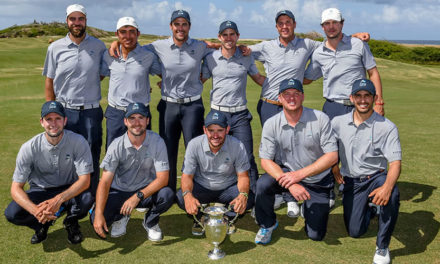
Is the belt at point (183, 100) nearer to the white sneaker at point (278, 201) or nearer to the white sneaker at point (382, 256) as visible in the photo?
the white sneaker at point (278, 201)

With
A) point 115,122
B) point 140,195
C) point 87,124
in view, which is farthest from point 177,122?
point 140,195

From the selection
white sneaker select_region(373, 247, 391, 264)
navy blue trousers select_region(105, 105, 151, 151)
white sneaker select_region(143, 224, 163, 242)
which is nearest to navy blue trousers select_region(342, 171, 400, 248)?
white sneaker select_region(373, 247, 391, 264)

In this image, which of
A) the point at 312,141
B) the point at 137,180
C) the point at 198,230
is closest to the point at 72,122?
the point at 137,180

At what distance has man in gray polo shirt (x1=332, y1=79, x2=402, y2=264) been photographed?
528 centimetres

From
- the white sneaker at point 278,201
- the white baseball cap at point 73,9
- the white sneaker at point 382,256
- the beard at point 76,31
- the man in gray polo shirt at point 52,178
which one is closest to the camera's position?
the white sneaker at point 382,256

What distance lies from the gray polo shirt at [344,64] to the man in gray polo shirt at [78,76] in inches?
146

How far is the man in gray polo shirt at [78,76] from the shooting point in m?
6.66

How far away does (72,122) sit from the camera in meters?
6.68

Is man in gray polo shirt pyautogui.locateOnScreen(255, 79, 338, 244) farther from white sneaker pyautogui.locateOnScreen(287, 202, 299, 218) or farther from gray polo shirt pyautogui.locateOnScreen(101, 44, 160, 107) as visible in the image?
gray polo shirt pyautogui.locateOnScreen(101, 44, 160, 107)

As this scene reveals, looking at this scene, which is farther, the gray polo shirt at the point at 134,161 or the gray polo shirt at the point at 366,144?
the gray polo shirt at the point at 134,161

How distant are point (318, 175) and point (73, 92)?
3.97 meters

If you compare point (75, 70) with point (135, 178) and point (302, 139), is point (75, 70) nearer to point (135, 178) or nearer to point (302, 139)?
point (135, 178)

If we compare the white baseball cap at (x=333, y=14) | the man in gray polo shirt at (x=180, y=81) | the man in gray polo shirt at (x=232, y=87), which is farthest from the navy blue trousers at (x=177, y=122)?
the white baseball cap at (x=333, y=14)

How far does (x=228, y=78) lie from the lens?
667 centimetres
